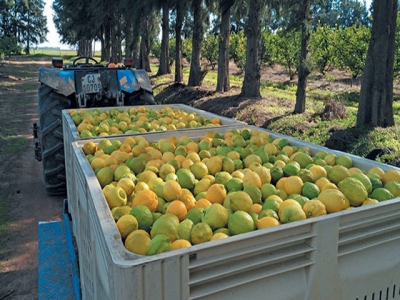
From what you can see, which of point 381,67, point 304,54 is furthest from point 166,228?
point 304,54

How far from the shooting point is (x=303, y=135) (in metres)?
9.05

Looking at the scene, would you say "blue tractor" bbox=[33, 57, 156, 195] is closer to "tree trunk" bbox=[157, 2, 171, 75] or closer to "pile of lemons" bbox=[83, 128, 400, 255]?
"pile of lemons" bbox=[83, 128, 400, 255]

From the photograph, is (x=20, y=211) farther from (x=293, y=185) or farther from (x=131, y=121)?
(x=293, y=185)

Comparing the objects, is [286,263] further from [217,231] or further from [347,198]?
[347,198]

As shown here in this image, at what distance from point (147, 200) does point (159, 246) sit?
0.61 metres

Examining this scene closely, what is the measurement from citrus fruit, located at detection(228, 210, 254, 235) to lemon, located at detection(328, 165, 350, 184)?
923 millimetres

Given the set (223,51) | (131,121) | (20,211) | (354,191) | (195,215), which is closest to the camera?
(195,215)

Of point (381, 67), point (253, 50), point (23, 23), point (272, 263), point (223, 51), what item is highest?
point (23, 23)

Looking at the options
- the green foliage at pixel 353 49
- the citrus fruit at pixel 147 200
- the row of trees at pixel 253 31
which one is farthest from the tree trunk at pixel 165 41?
the citrus fruit at pixel 147 200

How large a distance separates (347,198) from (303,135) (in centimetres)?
702

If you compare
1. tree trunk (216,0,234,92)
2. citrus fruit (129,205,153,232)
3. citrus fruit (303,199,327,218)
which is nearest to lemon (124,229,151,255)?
citrus fruit (129,205,153,232)

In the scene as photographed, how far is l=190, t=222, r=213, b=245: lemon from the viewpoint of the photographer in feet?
5.96

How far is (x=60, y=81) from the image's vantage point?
6.40 m

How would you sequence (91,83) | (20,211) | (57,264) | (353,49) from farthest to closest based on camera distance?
(353,49) < (91,83) < (20,211) < (57,264)
